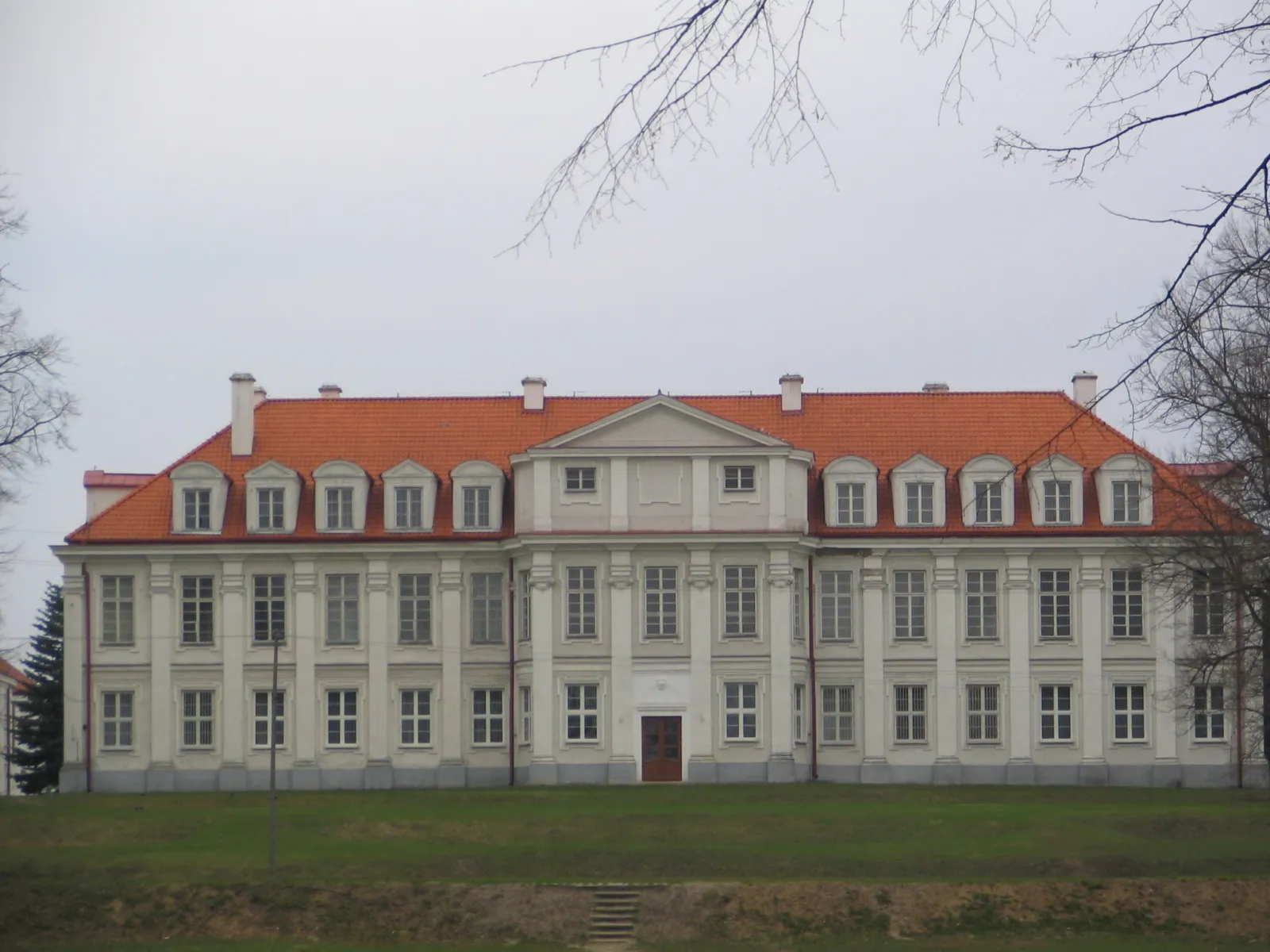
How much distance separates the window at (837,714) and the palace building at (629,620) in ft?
0.25

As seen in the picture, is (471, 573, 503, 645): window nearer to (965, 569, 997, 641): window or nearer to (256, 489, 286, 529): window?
(256, 489, 286, 529): window

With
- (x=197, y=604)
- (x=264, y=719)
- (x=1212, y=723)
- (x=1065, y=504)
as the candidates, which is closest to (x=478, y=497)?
(x=197, y=604)

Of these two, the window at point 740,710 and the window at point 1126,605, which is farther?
the window at point 1126,605

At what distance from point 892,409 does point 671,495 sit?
9.87 m

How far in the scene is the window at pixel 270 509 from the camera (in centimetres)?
6047

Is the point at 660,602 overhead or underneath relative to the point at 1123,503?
underneath

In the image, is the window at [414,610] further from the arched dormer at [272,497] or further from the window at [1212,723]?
Result: the window at [1212,723]

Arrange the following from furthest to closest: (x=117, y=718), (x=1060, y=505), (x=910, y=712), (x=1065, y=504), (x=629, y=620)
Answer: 1. (x=117, y=718)
2. (x=910, y=712)
3. (x=1065, y=504)
4. (x=1060, y=505)
5. (x=629, y=620)

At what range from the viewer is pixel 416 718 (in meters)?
60.1

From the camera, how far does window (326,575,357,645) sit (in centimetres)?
6025

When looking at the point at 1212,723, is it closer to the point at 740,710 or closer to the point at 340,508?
the point at 740,710

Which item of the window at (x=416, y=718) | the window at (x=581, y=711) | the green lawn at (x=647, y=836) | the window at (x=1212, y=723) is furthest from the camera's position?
the window at (x=416, y=718)

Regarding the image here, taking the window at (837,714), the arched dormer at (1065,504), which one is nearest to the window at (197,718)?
the window at (837,714)

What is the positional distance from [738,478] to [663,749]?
825cm
